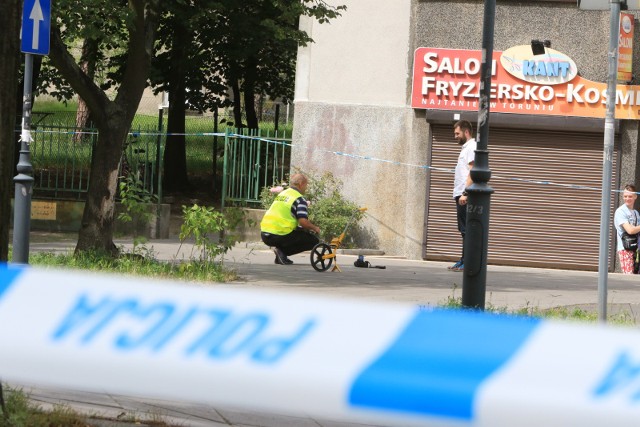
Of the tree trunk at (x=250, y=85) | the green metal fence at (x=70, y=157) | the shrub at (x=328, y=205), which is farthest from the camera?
the tree trunk at (x=250, y=85)

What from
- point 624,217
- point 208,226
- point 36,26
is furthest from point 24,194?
point 624,217

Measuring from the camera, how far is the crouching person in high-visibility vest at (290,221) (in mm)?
14375

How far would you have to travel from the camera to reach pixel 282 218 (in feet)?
47.3

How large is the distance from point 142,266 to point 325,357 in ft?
34.8

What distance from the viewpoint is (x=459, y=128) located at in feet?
47.1

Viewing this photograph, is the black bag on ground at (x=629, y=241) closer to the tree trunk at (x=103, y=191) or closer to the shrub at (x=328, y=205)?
the shrub at (x=328, y=205)

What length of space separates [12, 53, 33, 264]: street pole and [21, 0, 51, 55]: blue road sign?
0.40ft

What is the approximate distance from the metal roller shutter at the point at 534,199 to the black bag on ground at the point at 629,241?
3.82 ft

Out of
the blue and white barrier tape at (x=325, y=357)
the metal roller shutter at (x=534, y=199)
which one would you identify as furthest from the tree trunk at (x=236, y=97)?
the blue and white barrier tape at (x=325, y=357)

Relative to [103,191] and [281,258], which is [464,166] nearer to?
[281,258]

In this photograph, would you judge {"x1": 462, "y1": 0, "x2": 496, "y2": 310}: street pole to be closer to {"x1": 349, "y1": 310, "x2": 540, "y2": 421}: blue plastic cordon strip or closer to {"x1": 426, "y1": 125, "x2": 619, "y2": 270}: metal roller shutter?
{"x1": 349, "y1": 310, "x2": 540, "y2": 421}: blue plastic cordon strip

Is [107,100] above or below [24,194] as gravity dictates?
above

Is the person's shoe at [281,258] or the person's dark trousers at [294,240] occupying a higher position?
the person's dark trousers at [294,240]

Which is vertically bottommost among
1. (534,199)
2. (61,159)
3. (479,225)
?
(479,225)
